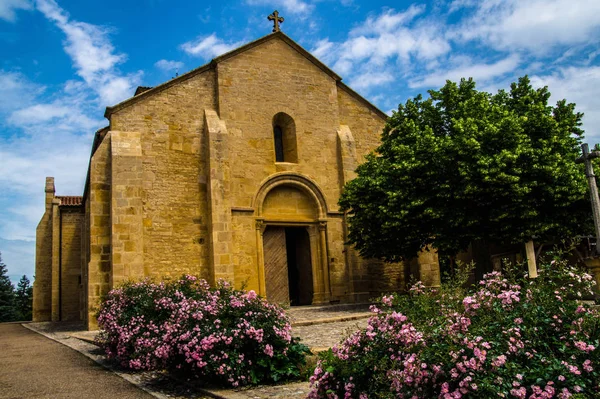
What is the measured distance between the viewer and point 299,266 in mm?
21641

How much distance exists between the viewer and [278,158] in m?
21.3

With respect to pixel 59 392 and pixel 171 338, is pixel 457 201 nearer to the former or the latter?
pixel 171 338

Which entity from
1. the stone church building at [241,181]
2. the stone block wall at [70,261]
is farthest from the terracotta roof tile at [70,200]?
the stone church building at [241,181]

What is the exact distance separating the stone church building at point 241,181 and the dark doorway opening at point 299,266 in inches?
2.4

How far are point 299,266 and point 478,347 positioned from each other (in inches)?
707

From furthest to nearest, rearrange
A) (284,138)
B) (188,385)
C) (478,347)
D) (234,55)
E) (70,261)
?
(70,261), (284,138), (234,55), (188,385), (478,347)

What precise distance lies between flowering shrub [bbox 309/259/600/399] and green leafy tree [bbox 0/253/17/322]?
49061 millimetres

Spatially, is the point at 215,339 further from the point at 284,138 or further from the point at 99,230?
the point at 284,138

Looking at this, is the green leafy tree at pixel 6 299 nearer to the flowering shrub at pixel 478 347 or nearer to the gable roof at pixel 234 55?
the gable roof at pixel 234 55

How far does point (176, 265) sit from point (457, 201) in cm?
949

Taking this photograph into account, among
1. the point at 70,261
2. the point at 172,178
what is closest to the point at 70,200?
the point at 70,261

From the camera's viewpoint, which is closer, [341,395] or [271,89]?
[341,395]

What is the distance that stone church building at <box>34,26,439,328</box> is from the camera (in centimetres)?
1750

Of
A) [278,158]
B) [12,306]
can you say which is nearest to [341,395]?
[278,158]
